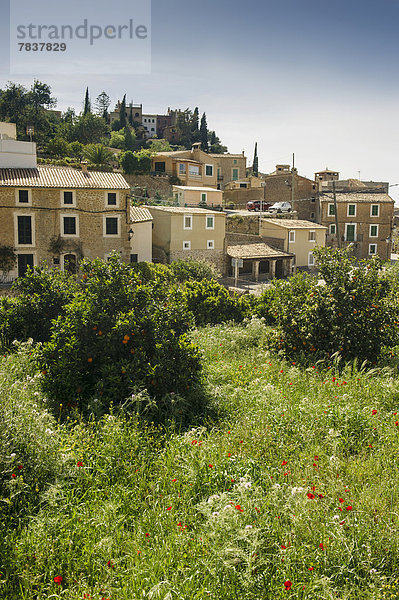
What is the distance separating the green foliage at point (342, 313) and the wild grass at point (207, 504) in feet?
11.5

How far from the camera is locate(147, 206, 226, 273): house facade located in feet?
119

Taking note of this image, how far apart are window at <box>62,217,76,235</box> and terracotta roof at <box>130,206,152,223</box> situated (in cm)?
390

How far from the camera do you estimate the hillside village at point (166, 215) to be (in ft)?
100

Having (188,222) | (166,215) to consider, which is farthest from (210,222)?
(166,215)

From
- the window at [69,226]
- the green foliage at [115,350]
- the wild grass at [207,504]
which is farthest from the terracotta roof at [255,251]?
the wild grass at [207,504]

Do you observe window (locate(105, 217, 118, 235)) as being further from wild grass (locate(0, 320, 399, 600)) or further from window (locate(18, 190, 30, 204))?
wild grass (locate(0, 320, 399, 600))

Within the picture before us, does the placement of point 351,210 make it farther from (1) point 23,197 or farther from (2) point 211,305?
(2) point 211,305

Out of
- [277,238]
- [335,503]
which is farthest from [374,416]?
[277,238]

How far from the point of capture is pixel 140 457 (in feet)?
20.4

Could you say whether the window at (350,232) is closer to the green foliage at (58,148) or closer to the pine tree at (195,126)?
the green foliage at (58,148)

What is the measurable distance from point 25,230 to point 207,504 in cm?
2824

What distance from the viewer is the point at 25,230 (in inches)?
1194

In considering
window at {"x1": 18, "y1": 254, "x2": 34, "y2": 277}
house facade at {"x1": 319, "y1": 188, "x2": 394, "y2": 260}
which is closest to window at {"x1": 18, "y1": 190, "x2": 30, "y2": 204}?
window at {"x1": 18, "y1": 254, "x2": 34, "y2": 277}

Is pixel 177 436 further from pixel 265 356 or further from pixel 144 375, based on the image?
pixel 265 356
